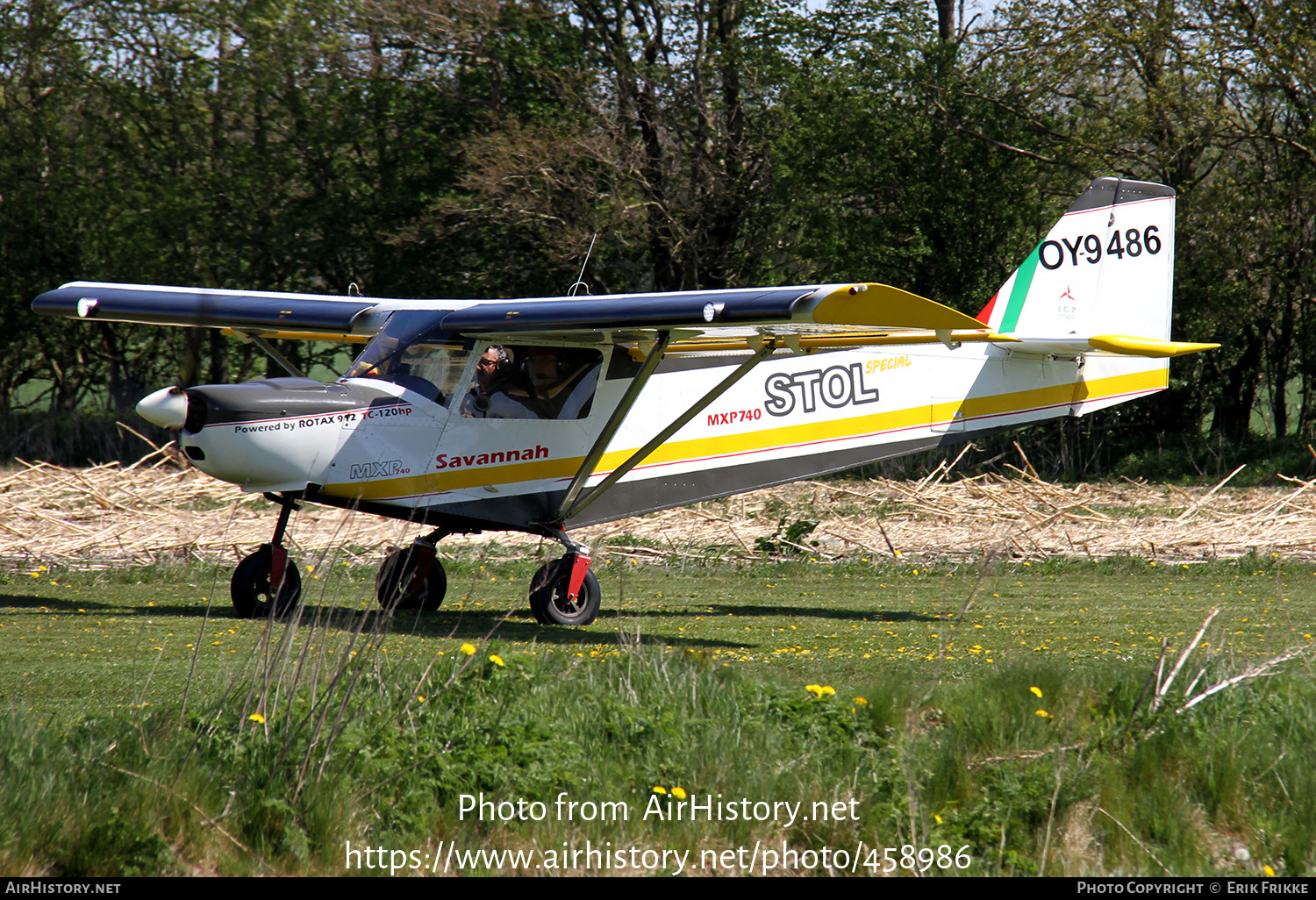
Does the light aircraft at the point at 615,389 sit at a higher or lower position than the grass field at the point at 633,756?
higher

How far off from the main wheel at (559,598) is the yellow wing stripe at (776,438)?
2.71 feet

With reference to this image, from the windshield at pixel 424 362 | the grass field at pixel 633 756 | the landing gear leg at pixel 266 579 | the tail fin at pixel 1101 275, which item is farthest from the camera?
the tail fin at pixel 1101 275

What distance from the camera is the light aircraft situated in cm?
865

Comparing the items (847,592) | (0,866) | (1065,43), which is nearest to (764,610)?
(847,592)

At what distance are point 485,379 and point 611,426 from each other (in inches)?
44.4

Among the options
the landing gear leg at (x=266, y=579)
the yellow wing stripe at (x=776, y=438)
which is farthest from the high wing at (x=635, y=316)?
the landing gear leg at (x=266, y=579)

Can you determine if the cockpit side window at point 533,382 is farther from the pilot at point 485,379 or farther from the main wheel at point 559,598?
the main wheel at point 559,598

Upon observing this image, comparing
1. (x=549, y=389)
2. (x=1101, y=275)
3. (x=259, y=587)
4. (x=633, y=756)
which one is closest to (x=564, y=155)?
(x=1101, y=275)

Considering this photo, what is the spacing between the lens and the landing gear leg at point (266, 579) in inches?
369

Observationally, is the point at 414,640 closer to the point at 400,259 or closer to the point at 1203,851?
the point at 1203,851

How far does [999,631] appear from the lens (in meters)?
9.16

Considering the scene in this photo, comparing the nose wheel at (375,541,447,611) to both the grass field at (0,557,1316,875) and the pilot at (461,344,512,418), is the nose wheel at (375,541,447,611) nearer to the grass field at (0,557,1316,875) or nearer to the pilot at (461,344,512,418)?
the pilot at (461,344,512,418)

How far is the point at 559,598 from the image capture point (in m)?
9.80

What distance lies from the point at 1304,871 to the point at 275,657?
175 inches
